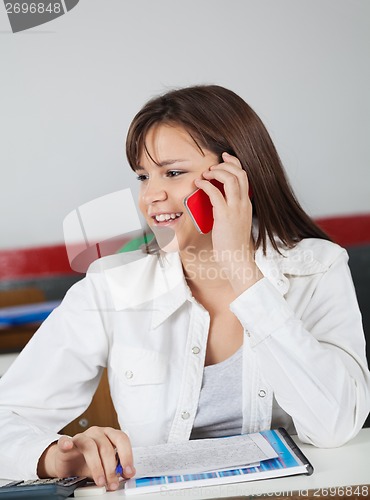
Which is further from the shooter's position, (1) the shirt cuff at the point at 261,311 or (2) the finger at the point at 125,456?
(1) the shirt cuff at the point at 261,311

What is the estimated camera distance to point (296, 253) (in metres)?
1.40

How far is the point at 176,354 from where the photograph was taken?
134 centimetres

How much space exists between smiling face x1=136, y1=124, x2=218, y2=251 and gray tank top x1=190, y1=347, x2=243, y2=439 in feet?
0.94

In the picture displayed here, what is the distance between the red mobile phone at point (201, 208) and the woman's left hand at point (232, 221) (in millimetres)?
25

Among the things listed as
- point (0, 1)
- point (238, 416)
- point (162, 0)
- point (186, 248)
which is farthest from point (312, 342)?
point (0, 1)

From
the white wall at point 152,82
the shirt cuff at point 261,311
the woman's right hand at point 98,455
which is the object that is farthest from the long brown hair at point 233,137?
the white wall at point 152,82

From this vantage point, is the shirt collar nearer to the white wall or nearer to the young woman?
the young woman

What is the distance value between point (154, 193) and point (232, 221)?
0.59 feet

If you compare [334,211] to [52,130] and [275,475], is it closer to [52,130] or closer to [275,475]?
[52,130]

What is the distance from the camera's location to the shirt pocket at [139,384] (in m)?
1.30

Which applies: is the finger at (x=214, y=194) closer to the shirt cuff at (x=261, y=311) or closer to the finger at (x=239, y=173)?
the finger at (x=239, y=173)

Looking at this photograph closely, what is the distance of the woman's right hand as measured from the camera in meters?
0.97

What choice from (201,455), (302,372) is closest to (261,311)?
(302,372)

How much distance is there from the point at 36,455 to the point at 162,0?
1.63m
